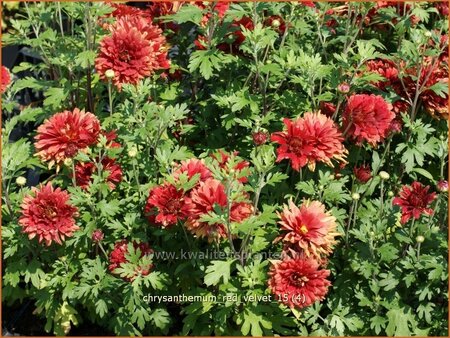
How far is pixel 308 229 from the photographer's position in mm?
2523

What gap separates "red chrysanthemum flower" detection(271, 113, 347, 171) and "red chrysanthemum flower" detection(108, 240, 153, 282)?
0.81 meters

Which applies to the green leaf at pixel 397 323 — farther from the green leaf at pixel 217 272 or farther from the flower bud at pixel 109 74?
the flower bud at pixel 109 74

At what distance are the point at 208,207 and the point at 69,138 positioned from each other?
2.91ft

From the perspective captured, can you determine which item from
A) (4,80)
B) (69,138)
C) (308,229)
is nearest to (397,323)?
(308,229)

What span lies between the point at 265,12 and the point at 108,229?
1596 mm

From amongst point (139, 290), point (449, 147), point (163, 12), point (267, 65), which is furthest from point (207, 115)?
point (449, 147)

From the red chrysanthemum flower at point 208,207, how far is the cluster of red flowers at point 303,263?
0.21 m

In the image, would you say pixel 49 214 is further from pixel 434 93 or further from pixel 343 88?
pixel 434 93

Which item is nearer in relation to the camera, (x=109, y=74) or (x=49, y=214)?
(x=49, y=214)

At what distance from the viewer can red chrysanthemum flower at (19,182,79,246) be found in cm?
281

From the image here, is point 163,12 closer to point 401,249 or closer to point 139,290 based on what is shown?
point 139,290

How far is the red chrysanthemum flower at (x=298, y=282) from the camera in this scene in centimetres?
249

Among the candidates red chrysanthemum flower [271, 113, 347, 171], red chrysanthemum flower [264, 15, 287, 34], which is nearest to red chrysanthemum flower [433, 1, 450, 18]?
red chrysanthemum flower [264, 15, 287, 34]

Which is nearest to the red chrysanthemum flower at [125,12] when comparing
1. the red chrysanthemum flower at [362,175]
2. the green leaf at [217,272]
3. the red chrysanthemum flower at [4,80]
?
the red chrysanthemum flower at [4,80]
